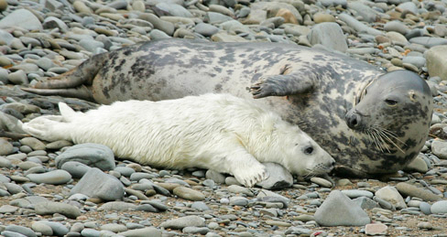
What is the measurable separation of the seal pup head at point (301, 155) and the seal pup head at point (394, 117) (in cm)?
29

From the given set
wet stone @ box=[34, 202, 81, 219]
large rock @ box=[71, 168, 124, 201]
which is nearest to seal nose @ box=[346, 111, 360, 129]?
large rock @ box=[71, 168, 124, 201]

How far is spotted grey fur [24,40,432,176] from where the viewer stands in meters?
5.10

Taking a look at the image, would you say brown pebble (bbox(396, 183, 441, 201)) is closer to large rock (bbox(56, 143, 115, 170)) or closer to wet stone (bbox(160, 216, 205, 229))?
wet stone (bbox(160, 216, 205, 229))

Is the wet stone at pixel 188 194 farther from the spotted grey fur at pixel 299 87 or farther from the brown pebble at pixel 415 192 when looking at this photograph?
the brown pebble at pixel 415 192

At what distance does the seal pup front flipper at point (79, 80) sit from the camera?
6508 mm

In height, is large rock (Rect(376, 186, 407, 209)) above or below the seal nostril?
below

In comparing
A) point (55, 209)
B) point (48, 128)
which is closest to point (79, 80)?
point (48, 128)

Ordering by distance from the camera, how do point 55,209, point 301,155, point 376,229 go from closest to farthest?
point 55,209
point 376,229
point 301,155

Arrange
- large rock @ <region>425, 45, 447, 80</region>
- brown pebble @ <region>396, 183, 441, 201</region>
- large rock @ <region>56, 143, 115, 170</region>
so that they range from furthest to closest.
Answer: large rock @ <region>425, 45, 447, 80</region> < brown pebble @ <region>396, 183, 441, 201</region> < large rock @ <region>56, 143, 115, 170</region>

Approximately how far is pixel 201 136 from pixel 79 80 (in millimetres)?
1962

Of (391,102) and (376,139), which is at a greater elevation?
(391,102)

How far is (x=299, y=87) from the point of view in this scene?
17.6 ft

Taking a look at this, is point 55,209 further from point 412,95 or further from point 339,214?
point 412,95

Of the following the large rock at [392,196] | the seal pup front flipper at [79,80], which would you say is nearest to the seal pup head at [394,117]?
the large rock at [392,196]
